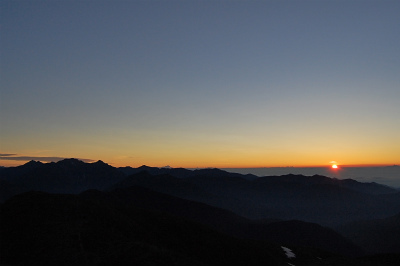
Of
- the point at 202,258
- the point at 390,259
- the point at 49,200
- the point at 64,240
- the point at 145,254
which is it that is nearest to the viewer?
the point at 145,254

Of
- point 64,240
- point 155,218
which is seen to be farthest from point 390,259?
point 64,240

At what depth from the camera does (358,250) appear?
181 m

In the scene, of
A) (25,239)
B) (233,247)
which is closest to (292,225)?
(233,247)

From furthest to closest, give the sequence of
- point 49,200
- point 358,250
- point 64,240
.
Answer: point 358,250 → point 49,200 → point 64,240

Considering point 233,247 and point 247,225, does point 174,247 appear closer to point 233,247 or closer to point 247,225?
point 233,247

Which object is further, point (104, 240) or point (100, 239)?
point (100, 239)

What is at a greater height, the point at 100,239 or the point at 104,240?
the point at 100,239

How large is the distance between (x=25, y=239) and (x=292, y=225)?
176914 mm

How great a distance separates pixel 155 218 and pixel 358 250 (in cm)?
15739

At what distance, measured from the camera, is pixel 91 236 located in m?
49.1

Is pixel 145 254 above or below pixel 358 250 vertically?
above

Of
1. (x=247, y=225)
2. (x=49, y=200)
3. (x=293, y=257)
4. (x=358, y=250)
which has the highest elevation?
(x=49, y=200)

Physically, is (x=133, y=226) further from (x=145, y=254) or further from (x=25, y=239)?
(x=145, y=254)

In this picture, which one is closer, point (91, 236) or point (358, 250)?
point (91, 236)
